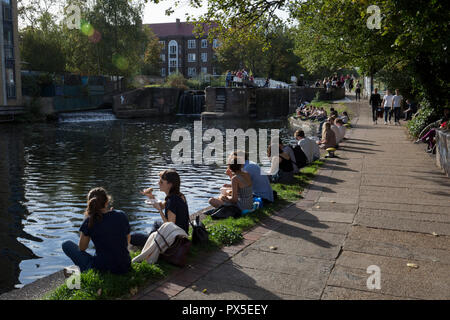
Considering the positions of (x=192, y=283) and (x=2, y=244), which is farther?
(x=2, y=244)

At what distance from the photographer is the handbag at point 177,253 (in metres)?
5.04

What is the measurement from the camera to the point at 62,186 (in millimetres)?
12438

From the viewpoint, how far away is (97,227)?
459 cm

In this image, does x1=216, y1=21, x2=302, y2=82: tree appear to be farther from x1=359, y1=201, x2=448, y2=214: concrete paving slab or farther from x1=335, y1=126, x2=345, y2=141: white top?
x1=359, y1=201, x2=448, y2=214: concrete paving slab

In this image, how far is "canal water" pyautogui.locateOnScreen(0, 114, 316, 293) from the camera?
749 centimetres

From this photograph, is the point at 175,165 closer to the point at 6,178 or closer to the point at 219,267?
the point at 6,178

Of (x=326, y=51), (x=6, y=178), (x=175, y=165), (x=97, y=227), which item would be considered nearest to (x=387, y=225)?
(x=97, y=227)

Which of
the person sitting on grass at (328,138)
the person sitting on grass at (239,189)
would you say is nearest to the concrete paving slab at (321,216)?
the person sitting on grass at (239,189)

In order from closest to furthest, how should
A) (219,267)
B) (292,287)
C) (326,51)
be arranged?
(292,287)
(219,267)
(326,51)

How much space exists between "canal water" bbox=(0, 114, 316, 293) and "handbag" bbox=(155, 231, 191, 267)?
2534 mm

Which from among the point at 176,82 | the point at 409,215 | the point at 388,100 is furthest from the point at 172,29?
the point at 409,215

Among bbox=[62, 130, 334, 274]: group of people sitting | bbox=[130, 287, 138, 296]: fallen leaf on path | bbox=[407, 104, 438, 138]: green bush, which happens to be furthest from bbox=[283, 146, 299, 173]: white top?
bbox=[407, 104, 438, 138]: green bush

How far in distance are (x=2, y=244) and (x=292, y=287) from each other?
577 centimetres

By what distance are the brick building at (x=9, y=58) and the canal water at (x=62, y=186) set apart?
43.6 feet
